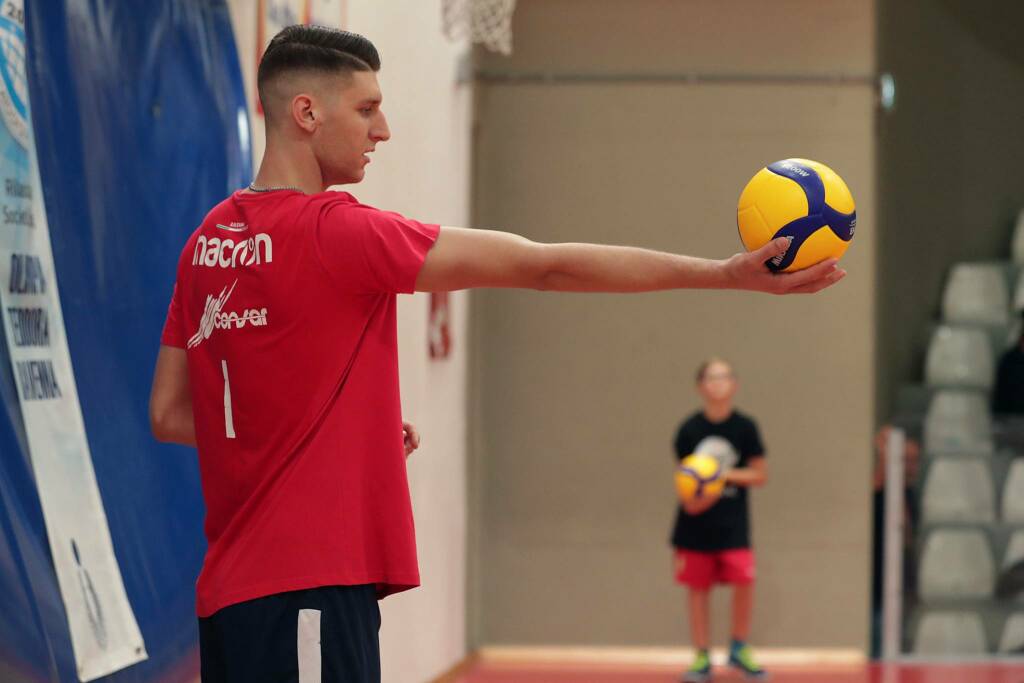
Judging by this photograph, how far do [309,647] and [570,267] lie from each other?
0.74m

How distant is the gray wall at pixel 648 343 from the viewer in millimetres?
8477

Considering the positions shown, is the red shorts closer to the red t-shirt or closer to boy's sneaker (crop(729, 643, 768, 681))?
boy's sneaker (crop(729, 643, 768, 681))

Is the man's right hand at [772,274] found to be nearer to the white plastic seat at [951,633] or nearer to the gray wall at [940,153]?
the white plastic seat at [951,633]

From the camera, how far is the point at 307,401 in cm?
219

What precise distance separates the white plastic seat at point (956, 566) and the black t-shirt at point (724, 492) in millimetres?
1239

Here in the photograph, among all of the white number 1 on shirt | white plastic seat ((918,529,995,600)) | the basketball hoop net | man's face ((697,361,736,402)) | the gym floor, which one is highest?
the basketball hoop net

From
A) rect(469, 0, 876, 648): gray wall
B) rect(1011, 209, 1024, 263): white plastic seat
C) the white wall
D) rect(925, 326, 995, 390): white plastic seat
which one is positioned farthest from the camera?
rect(1011, 209, 1024, 263): white plastic seat

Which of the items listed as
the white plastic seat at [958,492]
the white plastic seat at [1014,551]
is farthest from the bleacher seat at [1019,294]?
the white plastic seat at [1014,551]

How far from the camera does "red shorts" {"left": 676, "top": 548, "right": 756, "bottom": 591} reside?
24.5 feet

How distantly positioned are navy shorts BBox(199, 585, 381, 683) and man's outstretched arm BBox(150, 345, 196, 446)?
0.43 m

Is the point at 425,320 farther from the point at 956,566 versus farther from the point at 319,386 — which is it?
the point at 319,386

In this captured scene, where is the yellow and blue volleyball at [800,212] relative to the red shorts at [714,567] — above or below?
above

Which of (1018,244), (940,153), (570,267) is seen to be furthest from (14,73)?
(1018,244)

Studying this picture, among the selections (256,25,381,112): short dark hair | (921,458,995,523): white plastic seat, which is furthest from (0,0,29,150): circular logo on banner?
(921,458,995,523): white plastic seat
